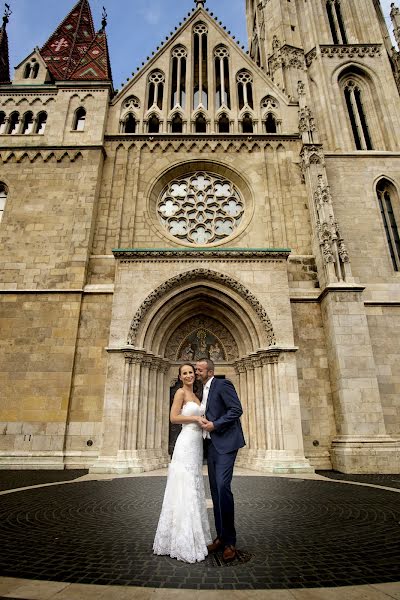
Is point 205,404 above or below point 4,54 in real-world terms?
below

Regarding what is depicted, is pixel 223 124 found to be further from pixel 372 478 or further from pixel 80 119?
pixel 372 478

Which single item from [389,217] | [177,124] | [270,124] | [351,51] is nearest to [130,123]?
[177,124]

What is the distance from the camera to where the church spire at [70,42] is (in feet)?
62.1

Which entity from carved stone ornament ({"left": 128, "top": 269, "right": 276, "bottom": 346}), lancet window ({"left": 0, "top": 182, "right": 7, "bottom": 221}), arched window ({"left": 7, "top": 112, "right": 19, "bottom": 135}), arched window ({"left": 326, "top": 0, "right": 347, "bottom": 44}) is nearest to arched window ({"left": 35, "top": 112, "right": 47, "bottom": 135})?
arched window ({"left": 7, "top": 112, "right": 19, "bottom": 135})

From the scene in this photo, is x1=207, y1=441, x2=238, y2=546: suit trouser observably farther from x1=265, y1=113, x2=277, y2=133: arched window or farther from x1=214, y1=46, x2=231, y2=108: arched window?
x1=214, y1=46, x2=231, y2=108: arched window

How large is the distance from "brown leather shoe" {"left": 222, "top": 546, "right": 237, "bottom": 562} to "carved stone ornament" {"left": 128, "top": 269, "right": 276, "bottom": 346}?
25.3 ft

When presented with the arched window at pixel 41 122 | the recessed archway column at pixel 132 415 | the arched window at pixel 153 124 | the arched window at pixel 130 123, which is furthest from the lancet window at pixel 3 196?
the recessed archway column at pixel 132 415

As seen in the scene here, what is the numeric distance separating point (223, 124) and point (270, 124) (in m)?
2.08

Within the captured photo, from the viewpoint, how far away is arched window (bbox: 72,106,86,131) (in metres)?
15.2

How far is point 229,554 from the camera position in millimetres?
3105

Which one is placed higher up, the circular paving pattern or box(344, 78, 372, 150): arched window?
box(344, 78, 372, 150): arched window

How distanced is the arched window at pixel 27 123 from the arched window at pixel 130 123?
3.93 meters

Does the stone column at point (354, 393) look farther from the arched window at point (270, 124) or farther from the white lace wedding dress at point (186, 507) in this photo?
the arched window at point (270, 124)

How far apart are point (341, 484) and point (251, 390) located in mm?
3911
